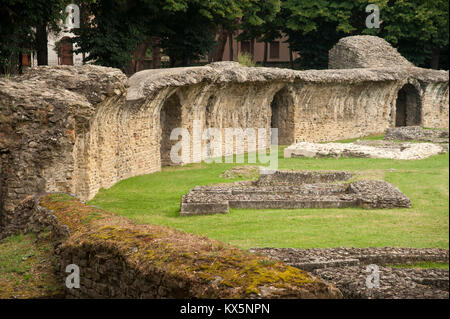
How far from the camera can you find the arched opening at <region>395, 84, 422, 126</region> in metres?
32.2

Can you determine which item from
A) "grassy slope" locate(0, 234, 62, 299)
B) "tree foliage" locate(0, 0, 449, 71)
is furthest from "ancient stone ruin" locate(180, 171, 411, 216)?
"tree foliage" locate(0, 0, 449, 71)

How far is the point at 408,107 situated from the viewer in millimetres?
32719

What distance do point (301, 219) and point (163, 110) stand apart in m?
9.00

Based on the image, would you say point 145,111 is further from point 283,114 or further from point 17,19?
point 283,114

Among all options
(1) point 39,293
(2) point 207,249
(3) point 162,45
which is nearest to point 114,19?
(3) point 162,45

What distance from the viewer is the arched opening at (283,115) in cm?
2608

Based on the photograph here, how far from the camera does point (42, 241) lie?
10391 mm

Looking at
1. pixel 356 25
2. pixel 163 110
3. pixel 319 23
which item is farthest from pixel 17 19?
pixel 356 25

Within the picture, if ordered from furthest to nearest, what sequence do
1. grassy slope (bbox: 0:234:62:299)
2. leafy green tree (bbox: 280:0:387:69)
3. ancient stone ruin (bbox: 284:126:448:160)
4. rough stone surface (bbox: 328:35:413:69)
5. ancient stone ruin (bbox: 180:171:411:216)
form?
leafy green tree (bbox: 280:0:387:69) < rough stone surface (bbox: 328:35:413:69) < ancient stone ruin (bbox: 284:126:448:160) < ancient stone ruin (bbox: 180:171:411:216) < grassy slope (bbox: 0:234:62:299)

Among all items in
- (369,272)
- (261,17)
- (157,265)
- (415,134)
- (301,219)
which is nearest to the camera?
(157,265)

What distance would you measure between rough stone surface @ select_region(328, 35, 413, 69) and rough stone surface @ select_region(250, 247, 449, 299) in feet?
70.2

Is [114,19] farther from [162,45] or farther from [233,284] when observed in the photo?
[233,284]

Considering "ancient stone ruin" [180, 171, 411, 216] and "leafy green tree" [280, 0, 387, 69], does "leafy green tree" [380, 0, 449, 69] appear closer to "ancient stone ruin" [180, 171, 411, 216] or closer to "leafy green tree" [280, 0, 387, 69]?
"leafy green tree" [280, 0, 387, 69]

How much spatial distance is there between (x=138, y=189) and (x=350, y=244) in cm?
698
